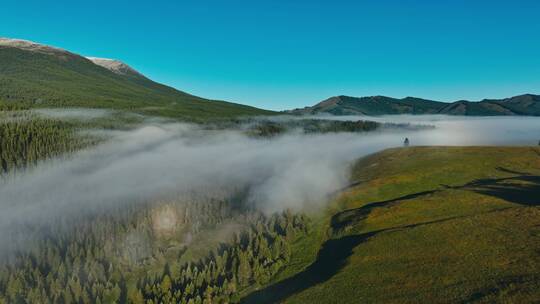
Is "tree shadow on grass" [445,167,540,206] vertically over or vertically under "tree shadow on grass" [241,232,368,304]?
over

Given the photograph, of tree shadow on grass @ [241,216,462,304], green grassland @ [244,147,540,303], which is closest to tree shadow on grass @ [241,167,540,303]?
tree shadow on grass @ [241,216,462,304]

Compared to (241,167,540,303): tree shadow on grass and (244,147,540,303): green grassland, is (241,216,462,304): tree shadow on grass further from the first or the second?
(244,147,540,303): green grassland

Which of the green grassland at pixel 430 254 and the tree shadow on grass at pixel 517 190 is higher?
the tree shadow on grass at pixel 517 190

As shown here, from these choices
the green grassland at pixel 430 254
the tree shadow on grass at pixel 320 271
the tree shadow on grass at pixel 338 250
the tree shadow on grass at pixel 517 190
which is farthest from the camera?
the tree shadow on grass at pixel 517 190

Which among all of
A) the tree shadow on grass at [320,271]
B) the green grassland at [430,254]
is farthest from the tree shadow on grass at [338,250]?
the green grassland at [430,254]

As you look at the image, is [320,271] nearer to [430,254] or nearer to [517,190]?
[430,254]

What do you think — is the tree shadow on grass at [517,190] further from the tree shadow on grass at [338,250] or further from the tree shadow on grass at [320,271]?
the tree shadow on grass at [320,271]

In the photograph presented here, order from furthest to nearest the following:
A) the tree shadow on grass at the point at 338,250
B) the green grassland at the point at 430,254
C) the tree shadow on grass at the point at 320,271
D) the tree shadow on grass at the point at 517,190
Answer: the tree shadow on grass at the point at 517,190 → the tree shadow on grass at the point at 338,250 → the tree shadow on grass at the point at 320,271 → the green grassland at the point at 430,254

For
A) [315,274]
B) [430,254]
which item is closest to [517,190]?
[430,254]
